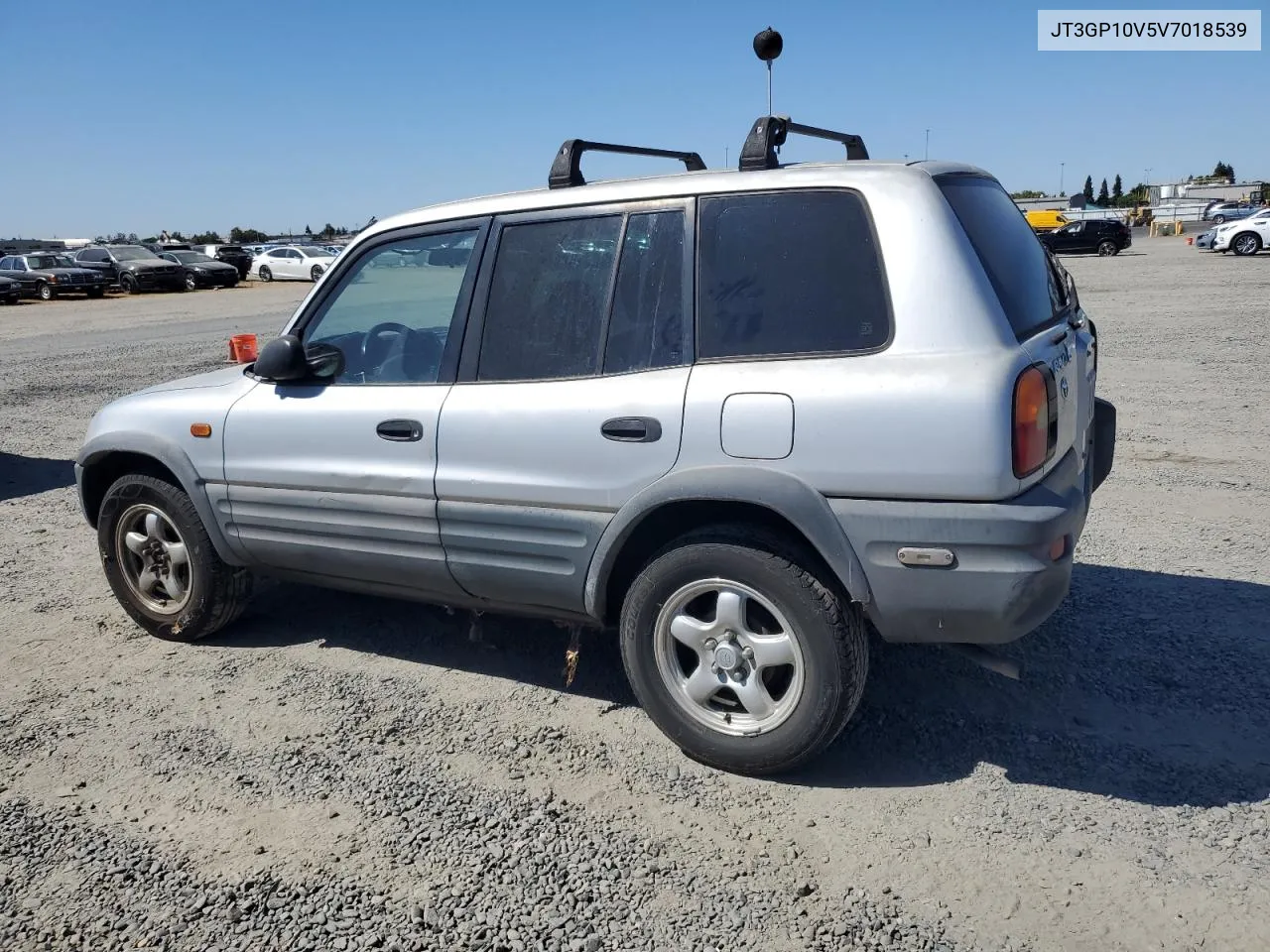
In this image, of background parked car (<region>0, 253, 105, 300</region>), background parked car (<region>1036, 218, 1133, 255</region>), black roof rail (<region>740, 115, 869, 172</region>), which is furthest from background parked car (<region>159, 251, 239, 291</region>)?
black roof rail (<region>740, 115, 869, 172</region>)

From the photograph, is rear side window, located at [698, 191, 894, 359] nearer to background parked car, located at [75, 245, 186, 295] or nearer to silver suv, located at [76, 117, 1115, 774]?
silver suv, located at [76, 117, 1115, 774]

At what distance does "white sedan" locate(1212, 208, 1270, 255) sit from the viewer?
30.1 m

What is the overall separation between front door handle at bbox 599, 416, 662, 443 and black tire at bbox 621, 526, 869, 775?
1.18 feet

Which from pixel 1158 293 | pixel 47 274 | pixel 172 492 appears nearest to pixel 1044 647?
pixel 172 492

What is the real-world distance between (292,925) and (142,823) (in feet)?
2.78

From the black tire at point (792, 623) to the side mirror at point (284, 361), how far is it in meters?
1.69

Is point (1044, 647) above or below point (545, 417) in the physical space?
below

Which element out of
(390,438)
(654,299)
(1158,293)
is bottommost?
(1158,293)

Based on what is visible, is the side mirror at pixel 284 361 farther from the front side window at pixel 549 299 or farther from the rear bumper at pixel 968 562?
the rear bumper at pixel 968 562

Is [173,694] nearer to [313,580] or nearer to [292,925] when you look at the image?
[313,580]

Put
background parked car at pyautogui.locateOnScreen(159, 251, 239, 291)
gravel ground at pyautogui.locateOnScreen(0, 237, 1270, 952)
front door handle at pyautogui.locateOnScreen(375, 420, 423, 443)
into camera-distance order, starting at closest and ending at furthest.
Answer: gravel ground at pyautogui.locateOnScreen(0, 237, 1270, 952) → front door handle at pyautogui.locateOnScreen(375, 420, 423, 443) → background parked car at pyautogui.locateOnScreen(159, 251, 239, 291)

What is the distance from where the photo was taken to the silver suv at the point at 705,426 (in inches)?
122

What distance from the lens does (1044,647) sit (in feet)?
14.2

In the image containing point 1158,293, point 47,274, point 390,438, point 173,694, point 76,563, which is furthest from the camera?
point 47,274
